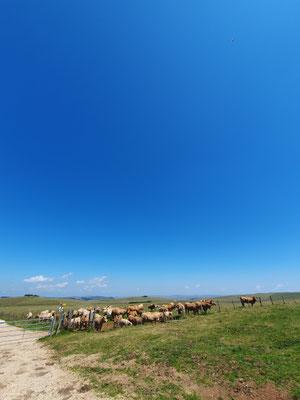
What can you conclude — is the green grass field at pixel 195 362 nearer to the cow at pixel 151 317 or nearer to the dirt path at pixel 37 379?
the dirt path at pixel 37 379

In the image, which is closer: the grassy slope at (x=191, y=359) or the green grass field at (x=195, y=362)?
the green grass field at (x=195, y=362)

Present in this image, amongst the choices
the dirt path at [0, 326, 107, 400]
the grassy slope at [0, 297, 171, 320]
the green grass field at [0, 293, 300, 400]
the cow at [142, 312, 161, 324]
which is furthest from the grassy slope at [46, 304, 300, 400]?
the grassy slope at [0, 297, 171, 320]

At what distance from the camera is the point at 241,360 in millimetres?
10352

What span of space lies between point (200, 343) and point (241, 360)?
376cm

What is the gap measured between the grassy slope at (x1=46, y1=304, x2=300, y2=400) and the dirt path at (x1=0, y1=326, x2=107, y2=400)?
2.61 ft

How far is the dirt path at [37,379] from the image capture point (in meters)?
8.42

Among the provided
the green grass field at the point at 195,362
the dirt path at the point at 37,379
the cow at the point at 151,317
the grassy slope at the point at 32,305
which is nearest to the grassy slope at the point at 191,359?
the green grass field at the point at 195,362

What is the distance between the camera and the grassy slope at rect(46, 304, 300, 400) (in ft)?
28.4

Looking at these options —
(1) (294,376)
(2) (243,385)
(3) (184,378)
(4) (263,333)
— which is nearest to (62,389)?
(3) (184,378)

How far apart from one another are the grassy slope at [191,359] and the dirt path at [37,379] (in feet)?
2.61

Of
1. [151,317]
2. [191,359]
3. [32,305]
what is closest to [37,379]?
[191,359]

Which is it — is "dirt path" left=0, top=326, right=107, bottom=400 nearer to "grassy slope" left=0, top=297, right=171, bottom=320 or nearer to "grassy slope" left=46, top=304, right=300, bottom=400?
"grassy slope" left=46, top=304, right=300, bottom=400

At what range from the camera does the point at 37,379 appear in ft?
32.8

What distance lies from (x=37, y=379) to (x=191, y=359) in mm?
8665
